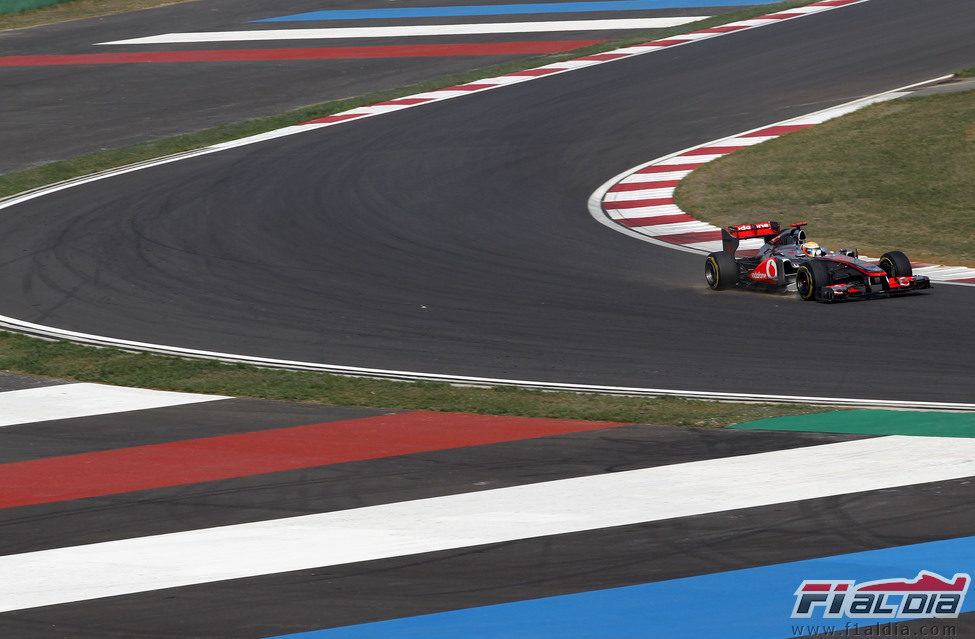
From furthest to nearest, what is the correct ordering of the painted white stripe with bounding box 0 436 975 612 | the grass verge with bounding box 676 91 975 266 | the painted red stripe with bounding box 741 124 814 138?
1. the painted red stripe with bounding box 741 124 814 138
2. the grass verge with bounding box 676 91 975 266
3. the painted white stripe with bounding box 0 436 975 612

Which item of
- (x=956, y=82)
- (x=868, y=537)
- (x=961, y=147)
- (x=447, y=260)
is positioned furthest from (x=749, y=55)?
(x=868, y=537)

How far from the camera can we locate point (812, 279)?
12.3m

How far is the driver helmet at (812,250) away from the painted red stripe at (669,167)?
5.50m

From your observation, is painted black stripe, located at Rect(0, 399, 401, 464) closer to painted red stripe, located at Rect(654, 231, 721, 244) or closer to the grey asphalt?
the grey asphalt

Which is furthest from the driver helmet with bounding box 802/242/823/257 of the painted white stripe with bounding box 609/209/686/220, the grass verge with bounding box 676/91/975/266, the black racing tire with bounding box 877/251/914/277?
the painted white stripe with bounding box 609/209/686/220

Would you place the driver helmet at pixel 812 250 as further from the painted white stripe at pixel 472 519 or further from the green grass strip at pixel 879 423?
the painted white stripe at pixel 472 519

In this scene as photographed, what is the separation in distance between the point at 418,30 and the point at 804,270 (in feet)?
62.6

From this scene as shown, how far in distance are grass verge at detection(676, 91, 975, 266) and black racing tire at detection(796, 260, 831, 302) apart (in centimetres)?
218

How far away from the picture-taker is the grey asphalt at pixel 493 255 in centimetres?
1080

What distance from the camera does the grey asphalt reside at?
1080 centimetres

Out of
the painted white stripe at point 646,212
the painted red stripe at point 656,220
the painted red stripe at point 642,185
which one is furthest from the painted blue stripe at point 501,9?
the painted red stripe at point 656,220

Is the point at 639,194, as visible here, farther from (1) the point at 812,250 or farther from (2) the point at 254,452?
(2) the point at 254,452

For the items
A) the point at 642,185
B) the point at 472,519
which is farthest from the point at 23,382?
the point at 642,185

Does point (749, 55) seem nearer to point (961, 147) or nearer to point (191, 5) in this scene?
point (961, 147)
